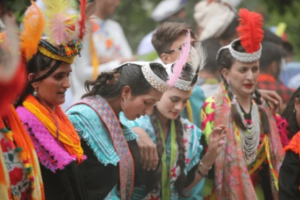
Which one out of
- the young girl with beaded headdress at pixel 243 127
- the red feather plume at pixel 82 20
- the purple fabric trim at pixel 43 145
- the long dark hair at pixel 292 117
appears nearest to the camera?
the purple fabric trim at pixel 43 145

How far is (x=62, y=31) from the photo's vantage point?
4.26m

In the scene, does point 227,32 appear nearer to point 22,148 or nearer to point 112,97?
point 112,97

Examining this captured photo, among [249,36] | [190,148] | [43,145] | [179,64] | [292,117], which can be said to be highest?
[43,145]

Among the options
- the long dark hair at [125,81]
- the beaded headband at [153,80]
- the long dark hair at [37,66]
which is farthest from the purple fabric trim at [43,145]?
the beaded headband at [153,80]

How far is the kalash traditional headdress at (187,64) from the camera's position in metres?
4.82

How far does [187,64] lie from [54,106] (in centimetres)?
127

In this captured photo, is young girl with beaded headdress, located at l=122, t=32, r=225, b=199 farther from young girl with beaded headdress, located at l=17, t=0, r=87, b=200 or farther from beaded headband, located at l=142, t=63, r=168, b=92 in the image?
young girl with beaded headdress, located at l=17, t=0, r=87, b=200

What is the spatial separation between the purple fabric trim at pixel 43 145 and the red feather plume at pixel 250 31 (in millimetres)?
2180

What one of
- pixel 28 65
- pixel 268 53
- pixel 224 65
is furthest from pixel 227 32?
pixel 28 65

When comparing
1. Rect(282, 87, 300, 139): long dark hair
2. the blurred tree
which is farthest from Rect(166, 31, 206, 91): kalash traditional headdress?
the blurred tree

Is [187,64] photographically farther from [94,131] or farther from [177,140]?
[94,131]

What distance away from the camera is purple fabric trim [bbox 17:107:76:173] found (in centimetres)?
402

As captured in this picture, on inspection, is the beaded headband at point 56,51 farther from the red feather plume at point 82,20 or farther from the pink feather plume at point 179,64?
the pink feather plume at point 179,64

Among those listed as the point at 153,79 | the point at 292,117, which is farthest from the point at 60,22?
the point at 292,117
